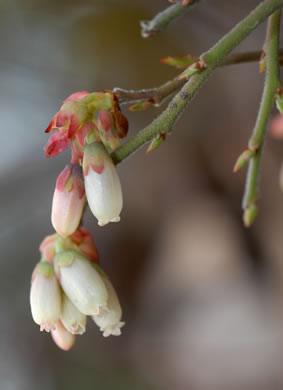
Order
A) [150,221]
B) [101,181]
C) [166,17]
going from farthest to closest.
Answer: [150,221] → [166,17] → [101,181]

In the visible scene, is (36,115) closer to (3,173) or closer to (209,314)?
(3,173)

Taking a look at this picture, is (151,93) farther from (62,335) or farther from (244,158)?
(62,335)

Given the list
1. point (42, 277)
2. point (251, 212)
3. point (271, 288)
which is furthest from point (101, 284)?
point (271, 288)

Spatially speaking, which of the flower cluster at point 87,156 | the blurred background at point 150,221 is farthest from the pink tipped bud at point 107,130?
the blurred background at point 150,221

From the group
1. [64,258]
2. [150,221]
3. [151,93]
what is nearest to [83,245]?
[64,258]

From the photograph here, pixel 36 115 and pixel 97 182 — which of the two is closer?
pixel 97 182

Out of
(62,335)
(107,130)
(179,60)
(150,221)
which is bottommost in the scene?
Answer: (62,335)

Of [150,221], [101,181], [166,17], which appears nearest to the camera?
[101,181]
